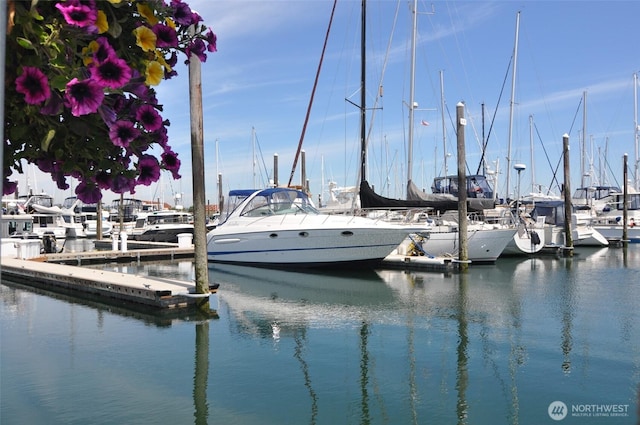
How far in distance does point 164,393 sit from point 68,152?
6154 millimetres

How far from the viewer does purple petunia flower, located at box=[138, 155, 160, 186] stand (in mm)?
2637

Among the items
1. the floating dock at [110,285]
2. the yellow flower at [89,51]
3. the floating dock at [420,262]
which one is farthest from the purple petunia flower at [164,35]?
the floating dock at [420,262]

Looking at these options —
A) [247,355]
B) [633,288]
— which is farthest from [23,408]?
[633,288]

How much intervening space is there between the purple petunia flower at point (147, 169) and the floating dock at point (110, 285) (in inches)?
355

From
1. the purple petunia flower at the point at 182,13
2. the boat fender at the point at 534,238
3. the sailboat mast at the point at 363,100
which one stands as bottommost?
the boat fender at the point at 534,238

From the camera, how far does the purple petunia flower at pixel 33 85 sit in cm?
195

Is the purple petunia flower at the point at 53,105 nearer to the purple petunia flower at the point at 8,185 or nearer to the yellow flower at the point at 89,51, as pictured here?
the yellow flower at the point at 89,51

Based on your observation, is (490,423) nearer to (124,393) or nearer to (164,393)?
(164,393)

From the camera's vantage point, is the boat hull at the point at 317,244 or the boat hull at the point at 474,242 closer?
the boat hull at the point at 317,244

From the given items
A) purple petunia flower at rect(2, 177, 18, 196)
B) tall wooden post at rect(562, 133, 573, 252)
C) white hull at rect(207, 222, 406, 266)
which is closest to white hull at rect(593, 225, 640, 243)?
tall wooden post at rect(562, 133, 573, 252)

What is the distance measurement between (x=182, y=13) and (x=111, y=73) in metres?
0.64

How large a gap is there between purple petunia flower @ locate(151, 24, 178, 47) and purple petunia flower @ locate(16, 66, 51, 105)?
552mm

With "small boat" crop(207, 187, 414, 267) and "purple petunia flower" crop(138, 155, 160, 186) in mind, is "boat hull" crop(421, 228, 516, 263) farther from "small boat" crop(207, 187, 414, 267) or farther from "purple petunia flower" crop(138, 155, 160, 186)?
"purple petunia flower" crop(138, 155, 160, 186)

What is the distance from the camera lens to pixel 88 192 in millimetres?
2699
